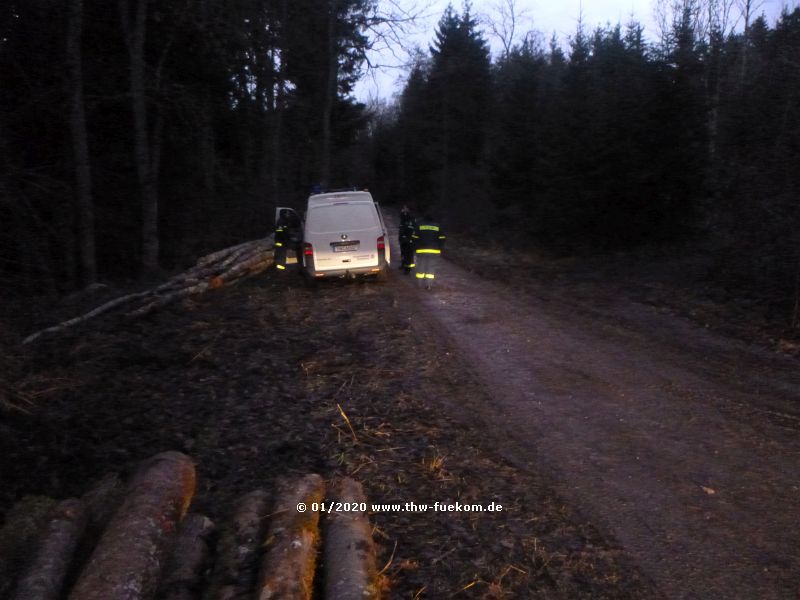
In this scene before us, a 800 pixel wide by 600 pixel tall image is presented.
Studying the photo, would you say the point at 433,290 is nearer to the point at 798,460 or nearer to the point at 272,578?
the point at 798,460

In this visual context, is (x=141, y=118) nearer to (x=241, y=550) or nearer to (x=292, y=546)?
(x=241, y=550)

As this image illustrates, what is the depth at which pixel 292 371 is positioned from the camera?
9.39 m

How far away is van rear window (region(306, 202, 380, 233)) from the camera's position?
16.5m

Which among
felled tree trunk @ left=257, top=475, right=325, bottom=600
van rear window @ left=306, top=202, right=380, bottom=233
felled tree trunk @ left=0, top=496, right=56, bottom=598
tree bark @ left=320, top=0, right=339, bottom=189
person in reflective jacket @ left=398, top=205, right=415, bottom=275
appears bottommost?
felled tree trunk @ left=0, top=496, right=56, bottom=598

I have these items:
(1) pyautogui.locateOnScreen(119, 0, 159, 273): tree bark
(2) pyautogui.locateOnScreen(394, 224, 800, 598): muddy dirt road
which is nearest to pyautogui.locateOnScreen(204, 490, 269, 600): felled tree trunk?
(2) pyautogui.locateOnScreen(394, 224, 800, 598): muddy dirt road

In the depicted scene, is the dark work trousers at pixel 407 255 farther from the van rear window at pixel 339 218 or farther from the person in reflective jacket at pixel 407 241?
the van rear window at pixel 339 218

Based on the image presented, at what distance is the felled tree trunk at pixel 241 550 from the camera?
416 cm

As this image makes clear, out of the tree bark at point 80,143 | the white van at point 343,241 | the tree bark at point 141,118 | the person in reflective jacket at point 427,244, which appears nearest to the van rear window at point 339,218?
the white van at point 343,241

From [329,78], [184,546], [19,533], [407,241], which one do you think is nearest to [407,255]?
[407,241]

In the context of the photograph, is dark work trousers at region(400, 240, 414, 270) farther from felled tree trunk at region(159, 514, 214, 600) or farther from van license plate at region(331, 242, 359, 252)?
felled tree trunk at region(159, 514, 214, 600)

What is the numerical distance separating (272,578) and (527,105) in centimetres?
3351

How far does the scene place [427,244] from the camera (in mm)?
15914

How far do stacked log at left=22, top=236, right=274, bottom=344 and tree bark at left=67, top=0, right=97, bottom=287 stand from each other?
116 inches

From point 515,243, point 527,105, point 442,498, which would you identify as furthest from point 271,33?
point 442,498
